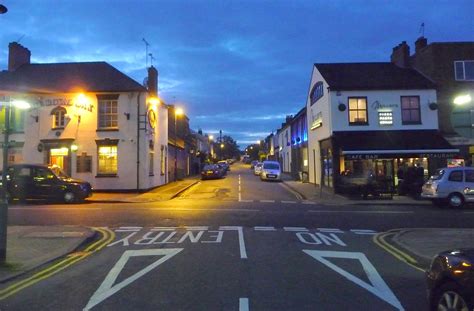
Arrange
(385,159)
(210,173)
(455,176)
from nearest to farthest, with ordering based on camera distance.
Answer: (455,176)
(385,159)
(210,173)

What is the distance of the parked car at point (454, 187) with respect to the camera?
21250 mm

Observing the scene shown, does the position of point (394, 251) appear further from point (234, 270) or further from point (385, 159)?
point (385, 159)

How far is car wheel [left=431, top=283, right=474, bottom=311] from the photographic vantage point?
4.76 meters

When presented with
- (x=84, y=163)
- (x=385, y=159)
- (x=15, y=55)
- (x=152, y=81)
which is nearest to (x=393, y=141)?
(x=385, y=159)

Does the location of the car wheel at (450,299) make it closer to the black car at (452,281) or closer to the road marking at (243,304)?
the black car at (452,281)

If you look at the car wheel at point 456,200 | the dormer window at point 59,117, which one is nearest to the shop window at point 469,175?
the car wheel at point 456,200

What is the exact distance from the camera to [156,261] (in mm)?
9500

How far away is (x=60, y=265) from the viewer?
9.42 meters

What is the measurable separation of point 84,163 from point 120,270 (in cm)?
2282

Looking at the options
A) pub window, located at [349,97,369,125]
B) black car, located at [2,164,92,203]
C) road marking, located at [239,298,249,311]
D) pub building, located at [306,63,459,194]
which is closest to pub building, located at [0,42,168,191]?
black car, located at [2,164,92,203]

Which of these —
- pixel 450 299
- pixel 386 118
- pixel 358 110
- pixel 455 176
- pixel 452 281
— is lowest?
pixel 450 299

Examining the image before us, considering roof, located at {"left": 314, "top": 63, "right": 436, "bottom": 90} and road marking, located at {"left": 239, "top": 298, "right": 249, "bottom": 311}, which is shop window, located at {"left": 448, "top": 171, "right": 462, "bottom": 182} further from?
road marking, located at {"left": 239, "top": 298, "right": 249, "bottom": 311}

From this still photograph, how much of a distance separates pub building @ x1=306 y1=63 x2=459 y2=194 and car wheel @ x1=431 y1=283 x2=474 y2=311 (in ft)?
74.4

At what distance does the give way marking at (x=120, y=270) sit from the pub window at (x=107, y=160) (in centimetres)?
2035
